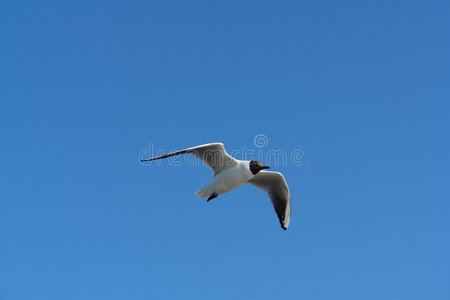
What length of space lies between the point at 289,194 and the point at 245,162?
1660 mm

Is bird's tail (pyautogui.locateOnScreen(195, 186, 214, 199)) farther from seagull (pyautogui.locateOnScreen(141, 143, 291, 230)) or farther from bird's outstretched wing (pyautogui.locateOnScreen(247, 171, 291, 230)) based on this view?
bird's outstretched wing (pyautogui.locateOnScreen(247, 171, 291, 230))

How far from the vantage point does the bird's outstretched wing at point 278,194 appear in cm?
1067

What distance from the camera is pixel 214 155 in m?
9.34

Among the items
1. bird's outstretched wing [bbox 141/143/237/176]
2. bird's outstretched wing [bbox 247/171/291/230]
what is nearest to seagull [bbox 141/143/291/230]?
bird's outstretched wing [bbox 141/143/237/176]

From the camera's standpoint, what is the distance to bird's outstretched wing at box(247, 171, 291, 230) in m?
10.7

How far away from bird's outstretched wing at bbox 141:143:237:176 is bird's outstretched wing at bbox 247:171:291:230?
140 centimetres

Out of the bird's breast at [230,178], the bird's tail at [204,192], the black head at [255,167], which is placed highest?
the black head at [255,167]

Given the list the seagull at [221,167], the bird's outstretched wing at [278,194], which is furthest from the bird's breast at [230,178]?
the bird's outstretched wing at [278,194]

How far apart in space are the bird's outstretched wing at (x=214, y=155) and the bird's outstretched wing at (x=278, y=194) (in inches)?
55.0

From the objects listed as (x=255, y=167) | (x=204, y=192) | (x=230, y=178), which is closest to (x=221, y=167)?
(x=230, y=178)

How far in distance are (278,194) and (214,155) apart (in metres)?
2.21

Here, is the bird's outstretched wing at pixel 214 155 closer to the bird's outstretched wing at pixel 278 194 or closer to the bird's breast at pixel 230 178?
the bird's breast at pixel 230 178

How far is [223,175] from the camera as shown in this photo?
30.5ft

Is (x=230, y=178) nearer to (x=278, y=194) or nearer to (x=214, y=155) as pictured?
(x=214, y=155)
